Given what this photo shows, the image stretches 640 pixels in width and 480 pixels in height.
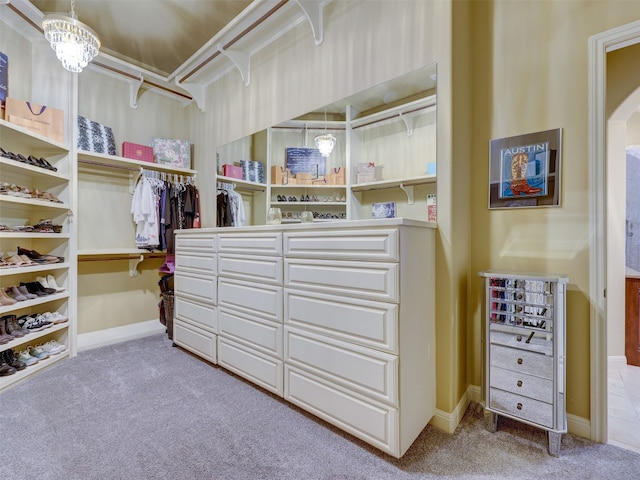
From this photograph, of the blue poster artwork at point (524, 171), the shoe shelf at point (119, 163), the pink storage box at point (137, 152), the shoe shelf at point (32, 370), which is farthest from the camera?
the pink storage box at point (137, 152)

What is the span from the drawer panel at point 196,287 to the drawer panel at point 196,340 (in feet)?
0.92

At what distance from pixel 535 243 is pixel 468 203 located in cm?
45

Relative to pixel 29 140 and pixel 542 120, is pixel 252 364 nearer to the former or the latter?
pixel 542 120

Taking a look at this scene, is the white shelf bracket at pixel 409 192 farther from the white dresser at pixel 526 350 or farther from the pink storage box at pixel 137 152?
the pink storage box at pixel 137 152

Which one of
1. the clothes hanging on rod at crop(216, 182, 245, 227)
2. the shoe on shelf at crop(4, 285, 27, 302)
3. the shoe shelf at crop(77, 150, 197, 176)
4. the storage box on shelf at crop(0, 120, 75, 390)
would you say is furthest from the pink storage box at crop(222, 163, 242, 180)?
the shoe on shelf at crop(4, 285, 27, 302)

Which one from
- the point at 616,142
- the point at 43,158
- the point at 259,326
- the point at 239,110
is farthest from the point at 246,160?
the point at 616,142

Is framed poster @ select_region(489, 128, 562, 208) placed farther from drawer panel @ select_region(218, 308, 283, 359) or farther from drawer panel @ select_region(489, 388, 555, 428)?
drawer panel @ select_region(218, 308, 283, 359)

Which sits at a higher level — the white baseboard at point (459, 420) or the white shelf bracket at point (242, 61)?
the white shelf bracket at point (242, 61)

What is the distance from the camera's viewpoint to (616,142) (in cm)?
253

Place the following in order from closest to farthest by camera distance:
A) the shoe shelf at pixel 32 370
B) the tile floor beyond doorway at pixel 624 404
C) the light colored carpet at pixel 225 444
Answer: the light colored carpet at pixel 225 444
the tile floor beyond doorway at pixel 624 404
the shoe shelf at pixel 32 370

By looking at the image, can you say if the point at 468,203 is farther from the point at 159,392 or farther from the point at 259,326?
the point at 159,392

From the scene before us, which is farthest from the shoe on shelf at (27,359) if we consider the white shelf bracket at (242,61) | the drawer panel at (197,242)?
the white shelf bracket at (242,61)

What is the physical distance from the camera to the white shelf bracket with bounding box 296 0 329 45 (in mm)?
2270

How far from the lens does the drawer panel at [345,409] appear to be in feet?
4.90
